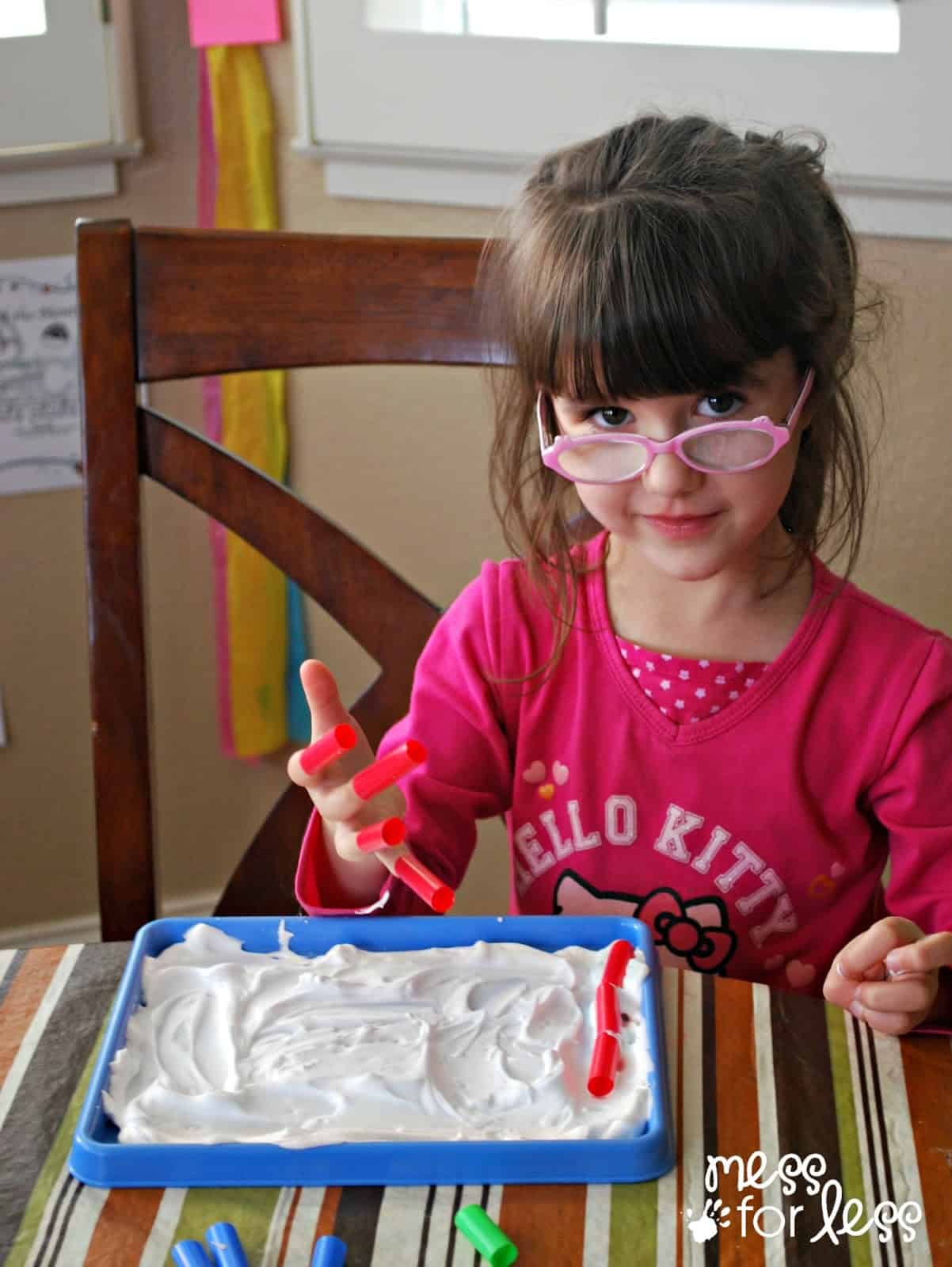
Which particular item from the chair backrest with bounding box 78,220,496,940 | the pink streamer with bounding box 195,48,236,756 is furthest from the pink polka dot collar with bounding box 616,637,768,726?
the pink streamer with bounding box 195,48,236,756

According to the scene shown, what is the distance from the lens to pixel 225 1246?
0.62 meters

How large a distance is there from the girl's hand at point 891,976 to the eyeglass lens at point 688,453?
26cm

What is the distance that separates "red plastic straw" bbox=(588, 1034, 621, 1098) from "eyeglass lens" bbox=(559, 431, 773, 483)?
0.32 metres

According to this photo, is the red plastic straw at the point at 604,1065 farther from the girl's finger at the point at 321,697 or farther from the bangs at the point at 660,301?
the bangs at the point at 660,301

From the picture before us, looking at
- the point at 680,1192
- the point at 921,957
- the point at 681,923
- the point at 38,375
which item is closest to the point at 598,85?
the point at 38,375

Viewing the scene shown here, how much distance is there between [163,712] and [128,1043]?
997 millimetres

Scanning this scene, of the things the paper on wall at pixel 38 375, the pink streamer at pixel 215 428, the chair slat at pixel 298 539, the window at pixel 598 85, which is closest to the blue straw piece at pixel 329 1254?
the chair slat at pixel 298 539

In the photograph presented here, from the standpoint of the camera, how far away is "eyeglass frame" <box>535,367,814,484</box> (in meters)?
0.86

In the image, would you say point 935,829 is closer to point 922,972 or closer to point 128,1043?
point 922,972

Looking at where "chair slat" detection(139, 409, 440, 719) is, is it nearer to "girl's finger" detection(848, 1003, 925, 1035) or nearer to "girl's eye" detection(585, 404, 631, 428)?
"girl's eye" detection(585, 404, 631, 428)

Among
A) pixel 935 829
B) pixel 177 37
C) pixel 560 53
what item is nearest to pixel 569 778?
pixel 935 829

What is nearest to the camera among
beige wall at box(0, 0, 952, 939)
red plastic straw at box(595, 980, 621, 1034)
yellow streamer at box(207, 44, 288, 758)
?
red plastic straw at box(595, 980, 621, 1034)

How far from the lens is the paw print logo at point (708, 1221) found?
25.0 inches

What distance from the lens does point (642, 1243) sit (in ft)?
2.07
